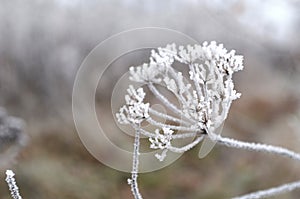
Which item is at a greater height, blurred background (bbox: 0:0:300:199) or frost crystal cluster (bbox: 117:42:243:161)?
blurred background (bbox: 0:0:300:199)

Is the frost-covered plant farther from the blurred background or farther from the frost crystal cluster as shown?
the blurred background

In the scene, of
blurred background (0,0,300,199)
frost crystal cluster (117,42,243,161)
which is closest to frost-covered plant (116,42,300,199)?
frost crystal cluster (117,42,243,161)

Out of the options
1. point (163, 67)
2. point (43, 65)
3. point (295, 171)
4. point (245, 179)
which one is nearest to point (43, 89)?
point (43, 65)

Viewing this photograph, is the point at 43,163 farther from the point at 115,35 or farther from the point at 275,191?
the point at 275,191

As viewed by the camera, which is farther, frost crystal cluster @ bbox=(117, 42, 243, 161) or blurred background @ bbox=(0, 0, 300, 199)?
blurred background @ bbox=(0, 0, 300, 199)

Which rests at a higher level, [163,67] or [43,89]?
[43,89]

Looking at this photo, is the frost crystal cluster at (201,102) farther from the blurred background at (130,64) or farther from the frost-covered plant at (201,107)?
the blurred background at (130,64)

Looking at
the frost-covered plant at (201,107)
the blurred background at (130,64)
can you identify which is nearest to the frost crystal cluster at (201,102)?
the frost-covered plant at (201,107)

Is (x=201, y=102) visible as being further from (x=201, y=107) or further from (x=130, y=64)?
(x=130, y=64)

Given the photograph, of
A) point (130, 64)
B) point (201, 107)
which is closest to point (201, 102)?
point (201, 107)
